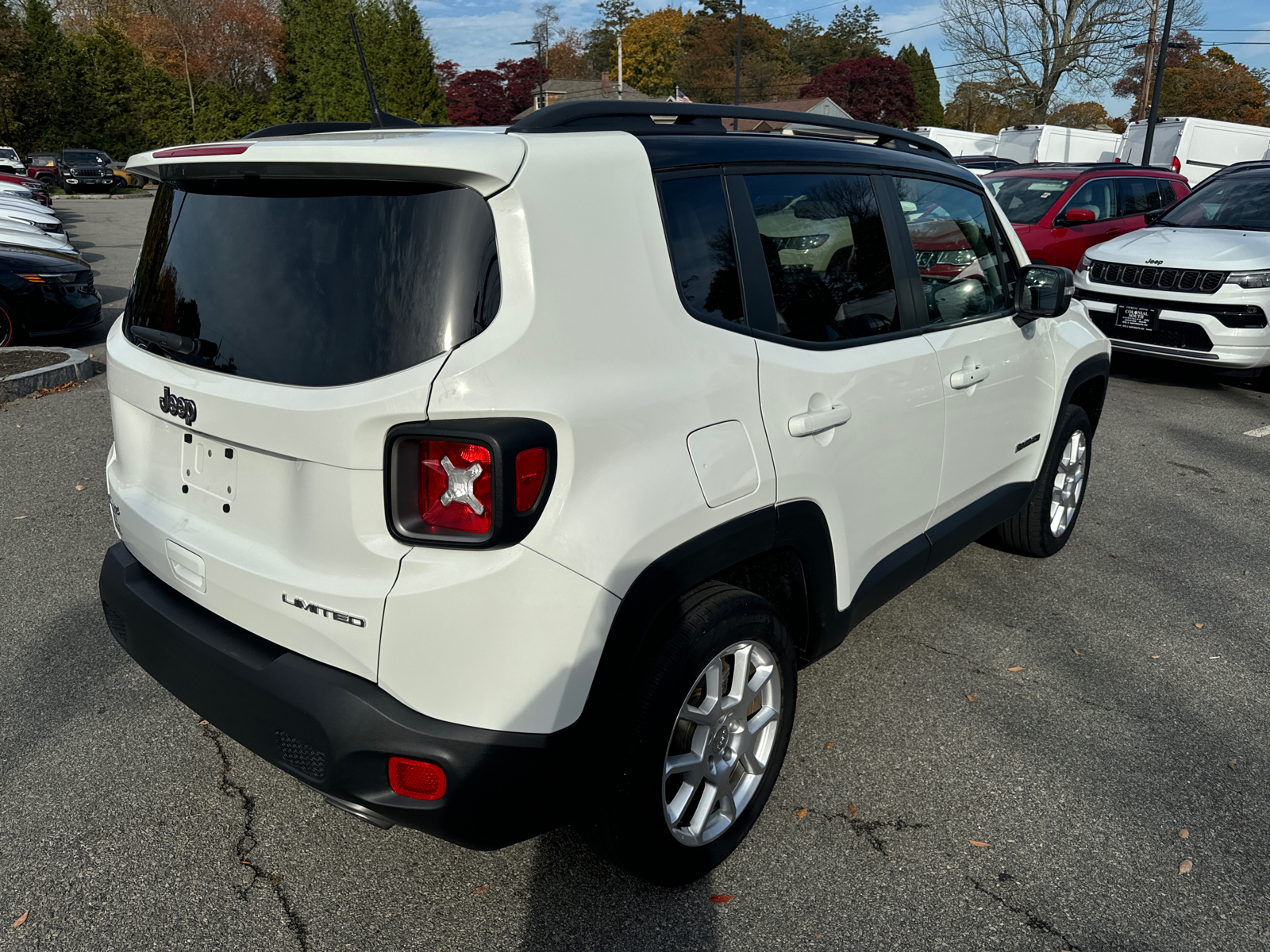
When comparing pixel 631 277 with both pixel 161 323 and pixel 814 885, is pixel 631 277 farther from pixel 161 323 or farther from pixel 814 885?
pixel 814 885

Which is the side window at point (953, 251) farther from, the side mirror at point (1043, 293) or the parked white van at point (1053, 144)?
the parked white van at point (1053, 144)

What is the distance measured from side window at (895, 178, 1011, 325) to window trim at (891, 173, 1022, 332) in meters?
0.01

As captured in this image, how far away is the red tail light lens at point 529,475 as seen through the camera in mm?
1775

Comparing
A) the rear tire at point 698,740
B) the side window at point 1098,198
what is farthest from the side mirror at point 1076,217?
the rear tire at point 698,740

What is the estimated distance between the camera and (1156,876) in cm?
245

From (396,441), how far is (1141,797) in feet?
8.11

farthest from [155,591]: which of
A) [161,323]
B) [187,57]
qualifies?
[187,57]

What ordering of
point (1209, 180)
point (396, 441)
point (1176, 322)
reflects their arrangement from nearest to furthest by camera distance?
point (396, 441)
point (1176, 322)
point (1209, 180)

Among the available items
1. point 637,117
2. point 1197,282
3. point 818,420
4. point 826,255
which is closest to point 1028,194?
point 1197,282

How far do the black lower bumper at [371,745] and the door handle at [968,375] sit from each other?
1915 mm

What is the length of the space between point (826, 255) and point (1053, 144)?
29789 mm

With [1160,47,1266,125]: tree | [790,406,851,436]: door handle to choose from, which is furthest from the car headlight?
[1160,47,1266,125]: tree

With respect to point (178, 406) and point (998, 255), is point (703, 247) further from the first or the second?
point (998, 255)

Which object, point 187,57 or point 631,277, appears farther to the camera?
point 187,57
